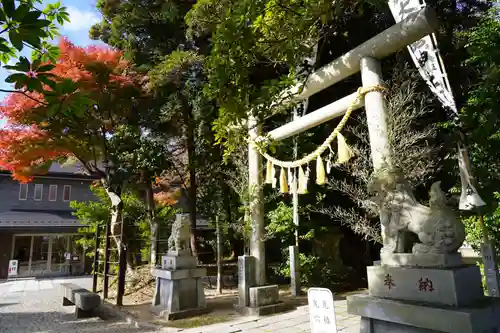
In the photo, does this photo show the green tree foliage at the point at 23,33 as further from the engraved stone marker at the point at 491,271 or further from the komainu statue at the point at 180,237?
the engraved stone marker at the point at 491,271

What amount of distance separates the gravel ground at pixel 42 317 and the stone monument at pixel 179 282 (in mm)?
901

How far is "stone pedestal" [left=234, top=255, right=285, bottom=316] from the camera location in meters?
7.23

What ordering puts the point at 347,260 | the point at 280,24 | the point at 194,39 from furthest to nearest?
the point at 347,260, the point at 194,39, the point at 280,24

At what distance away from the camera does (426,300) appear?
3537 mm

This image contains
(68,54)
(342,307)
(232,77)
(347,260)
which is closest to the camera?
(232,77)

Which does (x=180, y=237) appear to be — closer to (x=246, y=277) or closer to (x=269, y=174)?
(x=246, y=277)

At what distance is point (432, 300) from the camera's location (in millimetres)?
3486

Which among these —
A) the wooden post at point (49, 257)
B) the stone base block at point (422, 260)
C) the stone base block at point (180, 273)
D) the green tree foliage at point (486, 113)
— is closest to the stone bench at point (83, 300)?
the stone base block at point (180, 273)

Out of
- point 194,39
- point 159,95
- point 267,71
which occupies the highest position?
point 194,39

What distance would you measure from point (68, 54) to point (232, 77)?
25.8ft

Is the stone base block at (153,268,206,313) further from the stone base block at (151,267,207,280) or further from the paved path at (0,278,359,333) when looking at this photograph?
the paved path at (0,278,359,333)

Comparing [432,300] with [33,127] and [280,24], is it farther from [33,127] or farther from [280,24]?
[33,127]

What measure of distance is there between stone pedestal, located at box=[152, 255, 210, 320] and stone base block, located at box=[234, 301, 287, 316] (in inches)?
37.0

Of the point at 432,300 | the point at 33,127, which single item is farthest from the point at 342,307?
the point at 33,127
